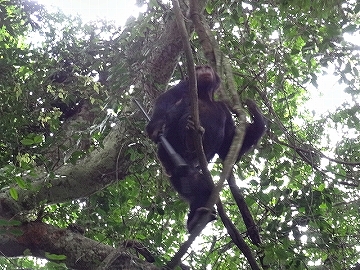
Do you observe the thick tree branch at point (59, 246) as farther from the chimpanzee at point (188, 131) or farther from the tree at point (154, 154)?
the chimpanzee at point (188, 131)

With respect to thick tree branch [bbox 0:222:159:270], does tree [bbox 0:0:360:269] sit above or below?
above

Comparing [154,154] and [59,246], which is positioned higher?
[154,154]

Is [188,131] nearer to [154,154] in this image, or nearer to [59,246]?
[154,154]

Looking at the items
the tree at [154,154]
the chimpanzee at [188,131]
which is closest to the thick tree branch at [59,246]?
the tree at [154,154]

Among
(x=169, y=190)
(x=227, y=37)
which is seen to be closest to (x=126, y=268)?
(x=169, y=190)

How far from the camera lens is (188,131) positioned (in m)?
4.43

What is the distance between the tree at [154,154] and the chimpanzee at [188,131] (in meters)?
0.24

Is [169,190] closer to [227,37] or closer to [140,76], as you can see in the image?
[140,76]

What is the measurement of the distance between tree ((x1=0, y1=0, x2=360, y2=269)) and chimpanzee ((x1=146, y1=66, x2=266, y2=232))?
238 mm

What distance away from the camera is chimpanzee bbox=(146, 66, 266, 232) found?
14.8ft

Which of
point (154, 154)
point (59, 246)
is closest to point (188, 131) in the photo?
point (154, 154)

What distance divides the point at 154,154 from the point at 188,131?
78cm

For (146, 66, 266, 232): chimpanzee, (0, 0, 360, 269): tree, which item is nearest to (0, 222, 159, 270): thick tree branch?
(0, 0, 360, 269): tree

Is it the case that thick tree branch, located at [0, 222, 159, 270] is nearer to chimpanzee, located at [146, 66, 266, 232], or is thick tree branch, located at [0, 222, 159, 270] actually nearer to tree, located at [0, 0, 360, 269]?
tree, located at [0, 0, 360, 269]
